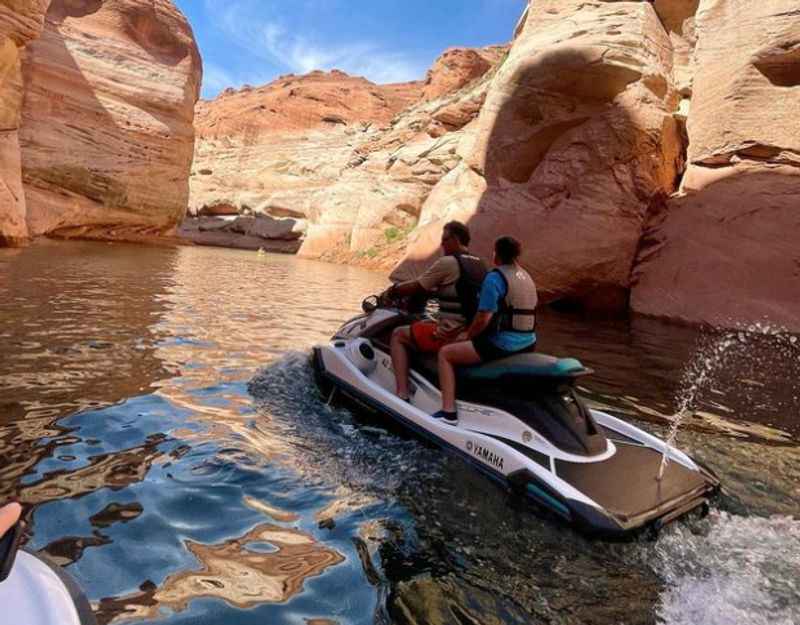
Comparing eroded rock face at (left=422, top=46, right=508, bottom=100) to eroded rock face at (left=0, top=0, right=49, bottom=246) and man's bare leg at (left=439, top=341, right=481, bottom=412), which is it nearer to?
eroded rock face at (left=0, top=0, right=49, bottom=246)

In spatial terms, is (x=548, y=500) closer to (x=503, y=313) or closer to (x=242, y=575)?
(x=503, y=313)

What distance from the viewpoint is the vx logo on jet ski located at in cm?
335

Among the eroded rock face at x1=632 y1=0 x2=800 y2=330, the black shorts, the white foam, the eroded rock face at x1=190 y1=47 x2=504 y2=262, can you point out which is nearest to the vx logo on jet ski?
the black shorts

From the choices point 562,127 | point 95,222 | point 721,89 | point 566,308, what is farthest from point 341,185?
point 721,89

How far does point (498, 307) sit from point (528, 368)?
46 cm

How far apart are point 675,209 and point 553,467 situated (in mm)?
12187

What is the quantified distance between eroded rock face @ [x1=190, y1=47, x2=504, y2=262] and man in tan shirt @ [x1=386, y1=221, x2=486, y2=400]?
818 inches

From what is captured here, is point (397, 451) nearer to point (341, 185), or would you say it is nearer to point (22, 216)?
point (22, 216)

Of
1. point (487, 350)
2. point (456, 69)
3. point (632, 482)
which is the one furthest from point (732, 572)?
point (456, 69)

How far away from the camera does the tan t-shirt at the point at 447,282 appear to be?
430 cm

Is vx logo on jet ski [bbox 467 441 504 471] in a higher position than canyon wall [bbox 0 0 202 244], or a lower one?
lower

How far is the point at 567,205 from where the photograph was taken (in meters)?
14.4

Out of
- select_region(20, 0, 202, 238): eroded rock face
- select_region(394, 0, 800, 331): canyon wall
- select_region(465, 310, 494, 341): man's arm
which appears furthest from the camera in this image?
select_region(20, 0, 202, 238): eroded rock face

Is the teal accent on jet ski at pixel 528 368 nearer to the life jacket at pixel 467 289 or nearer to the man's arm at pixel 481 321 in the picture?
the man's arm at pixel 481 321
